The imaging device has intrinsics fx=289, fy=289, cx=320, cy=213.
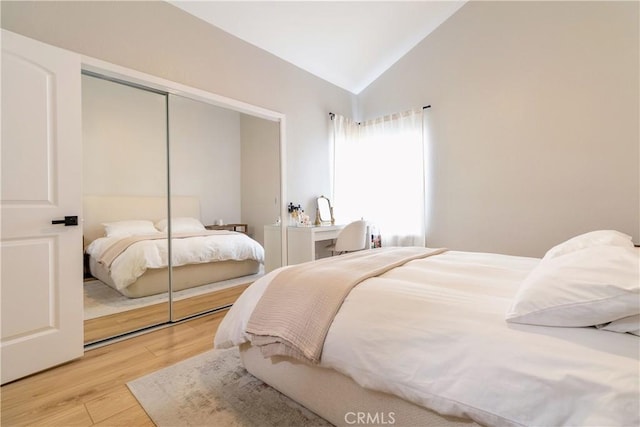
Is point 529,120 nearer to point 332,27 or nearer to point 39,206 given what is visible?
point 332,27

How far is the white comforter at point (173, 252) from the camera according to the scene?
7.83ft

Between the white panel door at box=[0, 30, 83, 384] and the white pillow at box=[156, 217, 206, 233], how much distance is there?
2.23ft

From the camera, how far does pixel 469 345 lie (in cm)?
85

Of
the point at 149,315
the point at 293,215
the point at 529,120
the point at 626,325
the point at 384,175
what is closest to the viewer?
the point at 626,325

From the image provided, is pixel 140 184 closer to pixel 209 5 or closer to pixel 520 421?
pixel 209 5

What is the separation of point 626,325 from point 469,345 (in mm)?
420

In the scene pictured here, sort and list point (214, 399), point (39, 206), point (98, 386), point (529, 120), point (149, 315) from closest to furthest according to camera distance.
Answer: point (214, 399), point (98, 386), point (39, 206), point (149, 315), point (529, 120)

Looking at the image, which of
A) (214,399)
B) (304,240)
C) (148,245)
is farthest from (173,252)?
(214,399)

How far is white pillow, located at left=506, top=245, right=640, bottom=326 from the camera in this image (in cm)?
78

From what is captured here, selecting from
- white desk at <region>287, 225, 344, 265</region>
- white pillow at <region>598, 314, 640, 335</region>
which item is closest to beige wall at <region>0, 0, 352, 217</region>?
white desk at <region>287, 225, 344, 265</region>

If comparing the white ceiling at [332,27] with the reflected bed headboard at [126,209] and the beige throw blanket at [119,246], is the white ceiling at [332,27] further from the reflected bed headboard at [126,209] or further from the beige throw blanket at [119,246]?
the beige throw blanket at [119,246]

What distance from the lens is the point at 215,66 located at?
2748 millimetres

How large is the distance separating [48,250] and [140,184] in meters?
0.86

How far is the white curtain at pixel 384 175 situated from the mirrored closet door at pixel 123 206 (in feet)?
7.44
